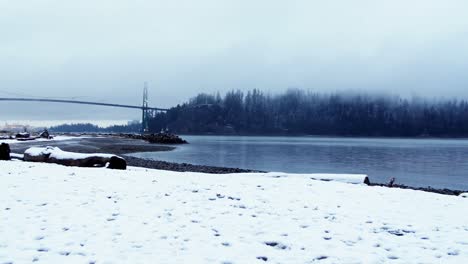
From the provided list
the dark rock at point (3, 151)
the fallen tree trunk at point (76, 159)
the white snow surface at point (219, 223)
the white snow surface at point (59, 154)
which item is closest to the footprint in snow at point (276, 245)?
the white snow surface at point (219, 223)

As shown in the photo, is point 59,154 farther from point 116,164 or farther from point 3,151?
point 116,164

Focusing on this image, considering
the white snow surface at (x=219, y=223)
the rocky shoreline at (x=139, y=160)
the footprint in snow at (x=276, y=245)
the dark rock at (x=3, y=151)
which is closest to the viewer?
the white snow surface at (x=219, y=223)

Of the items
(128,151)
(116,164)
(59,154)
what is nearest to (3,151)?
(59,154)

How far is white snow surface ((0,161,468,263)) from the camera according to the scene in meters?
6.38

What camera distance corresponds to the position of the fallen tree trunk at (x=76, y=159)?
17.7 metres

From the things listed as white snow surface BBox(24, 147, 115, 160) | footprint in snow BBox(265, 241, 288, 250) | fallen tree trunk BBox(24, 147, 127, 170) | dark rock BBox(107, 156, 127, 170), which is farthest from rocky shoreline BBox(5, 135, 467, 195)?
footprint in snow BBox(265, 241, 288, 250)

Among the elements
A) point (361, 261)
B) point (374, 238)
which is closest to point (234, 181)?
point (374, 238)

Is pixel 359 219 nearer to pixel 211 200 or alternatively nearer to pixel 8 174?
pixel 211 200

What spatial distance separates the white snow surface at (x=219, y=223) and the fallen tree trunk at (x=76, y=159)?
5.32 meters

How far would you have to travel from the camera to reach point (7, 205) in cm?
883

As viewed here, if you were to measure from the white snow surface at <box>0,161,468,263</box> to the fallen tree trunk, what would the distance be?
209 inches

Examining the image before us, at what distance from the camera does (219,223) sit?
798 cm

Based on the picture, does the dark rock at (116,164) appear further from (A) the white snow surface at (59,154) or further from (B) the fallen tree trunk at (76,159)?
(A) the white snow surface at (59,154)

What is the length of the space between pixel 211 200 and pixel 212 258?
3966 millimetres
